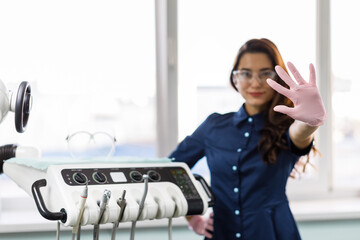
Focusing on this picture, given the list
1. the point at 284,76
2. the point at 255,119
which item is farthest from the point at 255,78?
the point at 284,76

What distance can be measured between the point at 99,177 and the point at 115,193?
0.07 meters

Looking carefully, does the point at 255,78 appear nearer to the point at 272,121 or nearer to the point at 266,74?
the point at 266,74

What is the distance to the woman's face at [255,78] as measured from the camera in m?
1.72

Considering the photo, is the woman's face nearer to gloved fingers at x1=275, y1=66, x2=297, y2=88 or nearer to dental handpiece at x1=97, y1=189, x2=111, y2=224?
gloved fingers at x1=275, y1=66, x2=297, y2=88

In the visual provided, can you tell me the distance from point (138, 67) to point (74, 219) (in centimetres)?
152

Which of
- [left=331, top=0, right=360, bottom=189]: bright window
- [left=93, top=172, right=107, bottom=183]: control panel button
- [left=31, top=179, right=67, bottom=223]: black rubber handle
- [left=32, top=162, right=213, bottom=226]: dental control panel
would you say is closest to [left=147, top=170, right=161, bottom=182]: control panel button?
[left=32, top=162, right=213, bottom=226]: dental control panel

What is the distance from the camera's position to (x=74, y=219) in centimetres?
113

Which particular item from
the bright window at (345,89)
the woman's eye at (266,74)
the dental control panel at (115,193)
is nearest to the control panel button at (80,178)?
the dental control panel at (115,193)

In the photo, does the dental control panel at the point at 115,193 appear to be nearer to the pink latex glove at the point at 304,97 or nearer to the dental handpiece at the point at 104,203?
the dental handpiece at the point at 104,203

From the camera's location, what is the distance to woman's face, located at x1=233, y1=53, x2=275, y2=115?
172 cm

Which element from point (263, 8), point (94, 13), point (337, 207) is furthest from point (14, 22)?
point (337, 207)

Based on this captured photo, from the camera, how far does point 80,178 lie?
124 cm

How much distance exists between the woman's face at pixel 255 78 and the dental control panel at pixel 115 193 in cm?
46

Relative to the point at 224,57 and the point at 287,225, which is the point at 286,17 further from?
the point at 287,225
